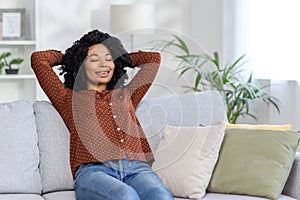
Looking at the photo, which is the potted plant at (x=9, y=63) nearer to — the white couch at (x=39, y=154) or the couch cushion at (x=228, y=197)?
the white couch at (x=39, y=154)

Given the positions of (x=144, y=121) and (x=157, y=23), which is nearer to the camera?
(x=144, y=121)

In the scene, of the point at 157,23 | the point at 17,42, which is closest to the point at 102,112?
the point at 17,42

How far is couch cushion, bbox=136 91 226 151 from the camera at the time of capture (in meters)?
3.16

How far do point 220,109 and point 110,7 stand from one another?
201 cm

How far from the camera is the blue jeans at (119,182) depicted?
2.59 meters

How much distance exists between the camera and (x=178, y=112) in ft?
10.7

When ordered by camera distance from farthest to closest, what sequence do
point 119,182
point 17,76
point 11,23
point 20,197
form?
point 11,23
point 17,76
point 20,197
point 119,182

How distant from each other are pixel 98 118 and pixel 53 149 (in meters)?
0.29

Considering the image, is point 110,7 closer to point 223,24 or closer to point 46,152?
point 223,24

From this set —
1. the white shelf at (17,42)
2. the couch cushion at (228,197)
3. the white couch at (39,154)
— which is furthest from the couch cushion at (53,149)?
the white shelf at (17,42)

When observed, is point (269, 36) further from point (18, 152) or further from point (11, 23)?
point (18, 152)

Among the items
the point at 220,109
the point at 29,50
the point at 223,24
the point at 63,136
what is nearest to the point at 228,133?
the point at 220,109

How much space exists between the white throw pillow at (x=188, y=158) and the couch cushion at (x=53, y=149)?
404 mm

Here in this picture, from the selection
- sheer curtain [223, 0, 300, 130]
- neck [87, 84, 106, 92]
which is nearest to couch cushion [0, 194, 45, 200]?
neck [87, 84, 106, 92]
